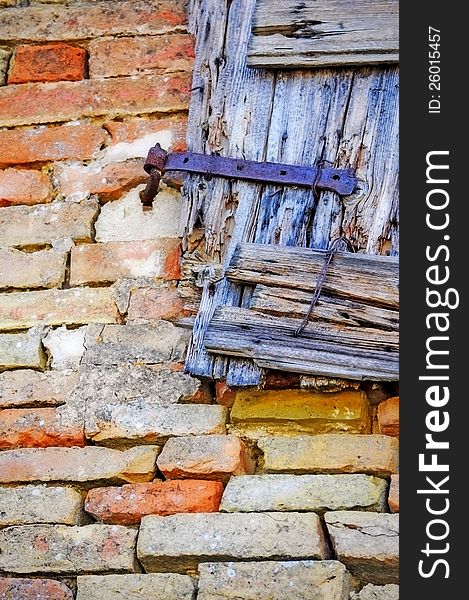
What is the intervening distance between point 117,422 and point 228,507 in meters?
0.40

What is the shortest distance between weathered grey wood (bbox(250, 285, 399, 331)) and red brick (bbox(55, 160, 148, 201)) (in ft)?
2.25

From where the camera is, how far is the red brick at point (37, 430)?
2914 millimetres

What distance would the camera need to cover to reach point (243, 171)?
10.3 feet

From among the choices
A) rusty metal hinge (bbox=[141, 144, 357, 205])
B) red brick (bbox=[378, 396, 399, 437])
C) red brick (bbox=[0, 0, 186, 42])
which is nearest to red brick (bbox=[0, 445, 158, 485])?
red brick (bbox=[378, 396, 399, 437])

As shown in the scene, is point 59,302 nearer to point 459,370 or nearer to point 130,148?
point 130,148

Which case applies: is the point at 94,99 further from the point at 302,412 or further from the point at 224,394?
the point at 302,412

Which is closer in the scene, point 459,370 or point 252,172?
point 459,370

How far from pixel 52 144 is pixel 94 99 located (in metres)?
0.20

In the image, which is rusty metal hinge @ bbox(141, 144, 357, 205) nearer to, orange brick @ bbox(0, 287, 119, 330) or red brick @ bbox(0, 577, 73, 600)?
orange brick @ bbox(0, 287, 119, 330)

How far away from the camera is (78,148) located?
11.4 feet

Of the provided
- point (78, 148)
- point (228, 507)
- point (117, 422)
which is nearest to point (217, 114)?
point (78, 148)

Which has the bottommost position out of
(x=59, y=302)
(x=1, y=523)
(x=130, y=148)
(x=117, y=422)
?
(x=1, y=523)

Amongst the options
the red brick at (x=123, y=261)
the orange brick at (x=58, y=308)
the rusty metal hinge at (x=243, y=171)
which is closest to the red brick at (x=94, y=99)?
the rusty metal hinge at (x=243, y=171)

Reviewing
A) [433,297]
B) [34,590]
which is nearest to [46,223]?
[34,590]
